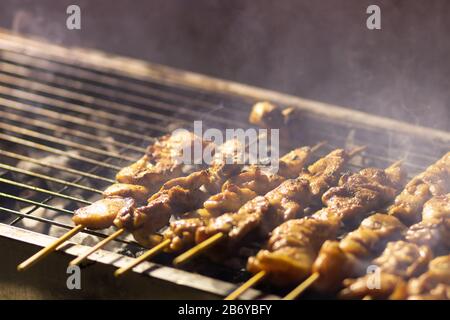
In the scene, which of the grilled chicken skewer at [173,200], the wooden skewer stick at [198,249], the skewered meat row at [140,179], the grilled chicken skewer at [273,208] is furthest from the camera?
the skewered meat row at [140,179]

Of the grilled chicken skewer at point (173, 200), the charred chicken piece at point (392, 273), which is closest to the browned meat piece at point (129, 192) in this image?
the grilled chicken skewer at point (173, 200)

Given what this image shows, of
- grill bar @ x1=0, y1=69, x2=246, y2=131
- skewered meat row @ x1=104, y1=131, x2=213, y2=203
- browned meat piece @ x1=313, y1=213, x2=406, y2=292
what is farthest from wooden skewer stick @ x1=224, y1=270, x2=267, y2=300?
grill bar @ x1=0, y1=69, x2=246, y2=131

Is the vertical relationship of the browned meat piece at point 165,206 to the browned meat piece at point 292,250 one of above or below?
above

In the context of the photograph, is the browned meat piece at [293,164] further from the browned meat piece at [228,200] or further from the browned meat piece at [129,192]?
the browned meat piece at [129,192]

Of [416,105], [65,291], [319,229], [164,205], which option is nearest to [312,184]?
[319,229]

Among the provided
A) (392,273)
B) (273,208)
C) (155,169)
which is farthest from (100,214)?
(392,273)

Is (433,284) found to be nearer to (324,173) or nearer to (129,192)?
(324,173)
